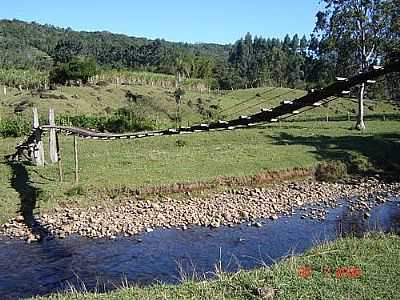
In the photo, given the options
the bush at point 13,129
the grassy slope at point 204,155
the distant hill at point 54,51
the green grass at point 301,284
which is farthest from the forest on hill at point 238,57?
the bush at point 13,129

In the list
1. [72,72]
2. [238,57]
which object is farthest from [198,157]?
[238,57]

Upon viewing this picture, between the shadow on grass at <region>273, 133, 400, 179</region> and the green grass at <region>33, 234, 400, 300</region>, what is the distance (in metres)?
17.4

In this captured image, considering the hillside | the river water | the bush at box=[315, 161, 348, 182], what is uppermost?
the hillside

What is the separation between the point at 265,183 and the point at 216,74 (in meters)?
75.9

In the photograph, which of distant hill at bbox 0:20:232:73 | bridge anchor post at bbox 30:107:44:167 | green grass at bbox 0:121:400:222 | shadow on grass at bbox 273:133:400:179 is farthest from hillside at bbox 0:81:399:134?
distant hill at bbox 0:20:232:73

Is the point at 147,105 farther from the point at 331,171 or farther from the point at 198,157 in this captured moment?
the point at 331,171

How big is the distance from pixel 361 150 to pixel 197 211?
13.2m

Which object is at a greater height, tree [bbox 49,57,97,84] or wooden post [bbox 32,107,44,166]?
tree [bbox 49,57,97,84]

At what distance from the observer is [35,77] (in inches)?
2648

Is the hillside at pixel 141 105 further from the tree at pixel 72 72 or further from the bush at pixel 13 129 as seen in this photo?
the bush at pixel 13 129

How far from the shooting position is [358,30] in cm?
3575

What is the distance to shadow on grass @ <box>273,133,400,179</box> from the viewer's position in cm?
2683

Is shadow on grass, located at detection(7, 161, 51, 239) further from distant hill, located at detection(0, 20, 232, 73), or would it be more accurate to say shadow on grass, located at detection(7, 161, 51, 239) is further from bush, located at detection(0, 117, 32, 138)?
distant hill, located at detection(0, 20, 232, 73)

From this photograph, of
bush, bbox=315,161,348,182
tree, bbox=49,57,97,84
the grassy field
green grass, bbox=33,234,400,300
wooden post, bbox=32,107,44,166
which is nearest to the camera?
green grass, bbox=33,234,400,300
